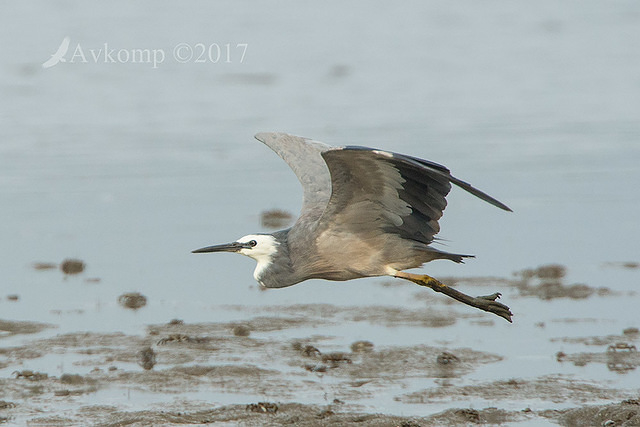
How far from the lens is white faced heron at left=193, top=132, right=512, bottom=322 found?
330 inches

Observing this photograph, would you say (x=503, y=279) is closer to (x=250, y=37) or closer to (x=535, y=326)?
(x=535, y=326)

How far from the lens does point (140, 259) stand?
13.7m

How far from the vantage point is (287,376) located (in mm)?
10008

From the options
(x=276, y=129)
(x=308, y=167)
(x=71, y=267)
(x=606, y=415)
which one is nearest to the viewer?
(x=606, y=415)

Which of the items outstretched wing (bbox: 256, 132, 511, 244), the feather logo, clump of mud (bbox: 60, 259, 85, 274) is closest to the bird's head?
outstretched wing (bbox: 256, 132, 511, 244)

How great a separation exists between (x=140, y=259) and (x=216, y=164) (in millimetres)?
5008

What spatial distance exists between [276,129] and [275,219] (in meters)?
5.79

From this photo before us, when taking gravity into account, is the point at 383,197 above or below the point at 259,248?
above

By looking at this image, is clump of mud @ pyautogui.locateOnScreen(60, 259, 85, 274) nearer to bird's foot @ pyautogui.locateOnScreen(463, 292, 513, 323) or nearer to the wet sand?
the wet sand

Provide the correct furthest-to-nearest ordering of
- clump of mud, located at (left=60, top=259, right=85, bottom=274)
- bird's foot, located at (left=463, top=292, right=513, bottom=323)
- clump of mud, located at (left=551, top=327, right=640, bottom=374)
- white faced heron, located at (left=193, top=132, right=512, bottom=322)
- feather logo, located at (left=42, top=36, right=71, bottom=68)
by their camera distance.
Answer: feather logo, located at (left=42, top=36, right=71, bottom=68) < clump of mud, located at (left=60, top=259, right=85, bottom=274) < clump of mud, located at (left=551, top=327, right=640, bottom=374) < bird's foot, located at (left=463, top=292, right=513, bottom=323) < white faced heron, located at (left=193, top=132, right=512, bottom=322)

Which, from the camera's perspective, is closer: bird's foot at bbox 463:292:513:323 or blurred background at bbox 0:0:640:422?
bird's foot at bbox 463:292:513:323

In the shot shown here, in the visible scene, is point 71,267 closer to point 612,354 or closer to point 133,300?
point 133,300

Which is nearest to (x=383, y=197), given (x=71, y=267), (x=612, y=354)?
→ (x=612, y=354)

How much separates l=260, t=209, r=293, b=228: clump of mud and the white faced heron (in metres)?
5.04
